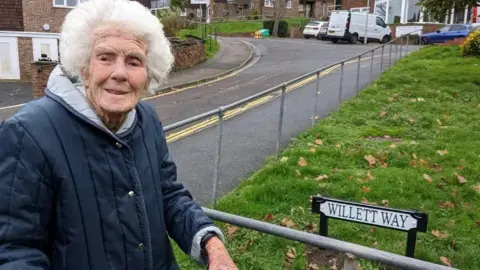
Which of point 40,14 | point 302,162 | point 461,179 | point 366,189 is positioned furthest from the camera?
point 40,14

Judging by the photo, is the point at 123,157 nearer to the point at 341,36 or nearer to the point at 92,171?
the point at 92,171

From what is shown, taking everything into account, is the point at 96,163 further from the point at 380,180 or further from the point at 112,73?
the point at 380,180

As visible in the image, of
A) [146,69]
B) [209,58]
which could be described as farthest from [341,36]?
[146,69]

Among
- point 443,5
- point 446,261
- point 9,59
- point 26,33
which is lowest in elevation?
point 9,59

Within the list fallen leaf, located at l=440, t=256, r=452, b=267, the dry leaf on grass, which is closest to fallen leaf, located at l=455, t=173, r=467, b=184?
the dry leaf on grass

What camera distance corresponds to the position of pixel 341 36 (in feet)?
126

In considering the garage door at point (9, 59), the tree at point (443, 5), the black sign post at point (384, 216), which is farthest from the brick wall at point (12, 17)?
the black sign post at point (384, 216)

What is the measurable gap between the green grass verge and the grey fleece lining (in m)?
2.63

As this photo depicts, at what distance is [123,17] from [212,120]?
419 centimetres

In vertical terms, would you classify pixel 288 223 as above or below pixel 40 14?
below

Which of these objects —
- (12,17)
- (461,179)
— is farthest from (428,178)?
(12,17)

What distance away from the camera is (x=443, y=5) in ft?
52.6

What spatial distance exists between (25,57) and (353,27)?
23.4 meters

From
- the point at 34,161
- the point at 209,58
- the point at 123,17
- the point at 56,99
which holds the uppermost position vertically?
the point at 123,17
